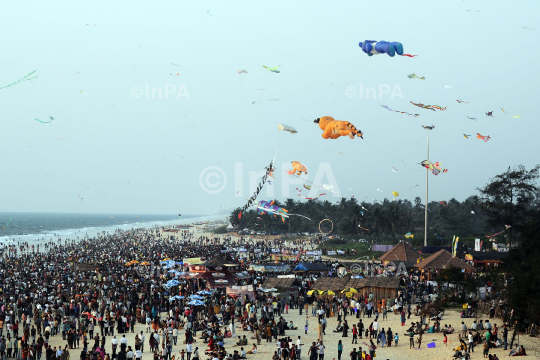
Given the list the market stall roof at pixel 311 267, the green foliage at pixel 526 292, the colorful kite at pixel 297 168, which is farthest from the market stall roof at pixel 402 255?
the green foliage at pixel 526 292

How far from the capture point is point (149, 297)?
25656 mm

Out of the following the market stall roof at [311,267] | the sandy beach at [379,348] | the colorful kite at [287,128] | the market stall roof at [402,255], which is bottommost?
the sandy beach at [379,348]

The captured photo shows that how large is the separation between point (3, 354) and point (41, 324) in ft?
17.0

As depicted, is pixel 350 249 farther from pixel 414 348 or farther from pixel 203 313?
pixel 414 348

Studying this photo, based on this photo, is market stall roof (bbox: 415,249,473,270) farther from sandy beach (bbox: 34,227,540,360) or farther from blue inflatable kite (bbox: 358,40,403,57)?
blue inflatable kite (bbox: 358,40,403,57)

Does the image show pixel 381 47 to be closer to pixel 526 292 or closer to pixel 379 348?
pixel 526 292

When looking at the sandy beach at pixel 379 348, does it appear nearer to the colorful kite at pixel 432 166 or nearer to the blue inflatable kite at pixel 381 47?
the blue inflatable kite at pixel 381 47

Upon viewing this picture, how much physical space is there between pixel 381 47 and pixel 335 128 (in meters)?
4.02

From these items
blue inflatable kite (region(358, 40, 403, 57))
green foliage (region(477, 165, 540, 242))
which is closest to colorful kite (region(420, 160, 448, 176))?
green foliage (region(477, 165, 540, 242))

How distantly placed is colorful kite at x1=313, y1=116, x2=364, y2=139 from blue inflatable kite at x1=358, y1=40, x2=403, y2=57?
10.3 ft

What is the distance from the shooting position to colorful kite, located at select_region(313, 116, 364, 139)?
20391 mm

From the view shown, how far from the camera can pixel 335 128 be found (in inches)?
827

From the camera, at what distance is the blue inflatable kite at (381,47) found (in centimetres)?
1791

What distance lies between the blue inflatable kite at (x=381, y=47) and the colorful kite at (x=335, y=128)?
3149mm
